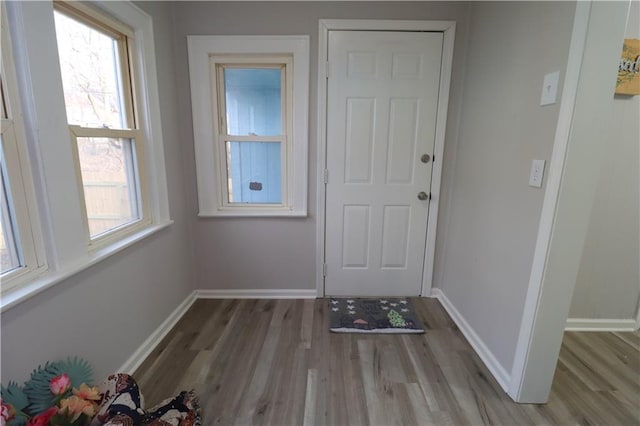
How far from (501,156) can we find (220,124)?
1967 millimetres

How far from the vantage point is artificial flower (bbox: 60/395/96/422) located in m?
1.05

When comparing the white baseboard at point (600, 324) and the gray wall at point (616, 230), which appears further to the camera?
the white baseboard at point (600, 324)

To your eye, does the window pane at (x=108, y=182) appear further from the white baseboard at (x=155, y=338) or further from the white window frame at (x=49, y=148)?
the white baseboard at (x=155, y=338)

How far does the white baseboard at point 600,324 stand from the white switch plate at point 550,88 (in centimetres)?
171

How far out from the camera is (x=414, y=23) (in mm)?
2082

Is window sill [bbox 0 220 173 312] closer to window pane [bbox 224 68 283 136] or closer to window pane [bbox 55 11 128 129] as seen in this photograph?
window pane [bbox 55 11 128 129]

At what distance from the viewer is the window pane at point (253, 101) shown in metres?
2.21

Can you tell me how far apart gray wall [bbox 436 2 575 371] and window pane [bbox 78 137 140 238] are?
7.24 ft

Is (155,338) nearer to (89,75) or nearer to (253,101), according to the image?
(89,75)

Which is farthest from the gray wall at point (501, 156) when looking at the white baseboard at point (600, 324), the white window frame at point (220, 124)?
the white window frame at point (220, 124)

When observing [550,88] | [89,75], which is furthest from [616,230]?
[89,75]

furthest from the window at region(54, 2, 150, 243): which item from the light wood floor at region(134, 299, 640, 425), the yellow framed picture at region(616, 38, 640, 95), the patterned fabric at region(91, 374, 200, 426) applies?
the yellow framed picture at region(616, 38, 640, 95)

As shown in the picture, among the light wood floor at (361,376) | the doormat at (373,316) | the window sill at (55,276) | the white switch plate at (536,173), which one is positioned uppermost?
the white switch plate at (536,173)

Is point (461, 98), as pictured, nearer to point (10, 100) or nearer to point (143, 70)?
point (143, 70)
